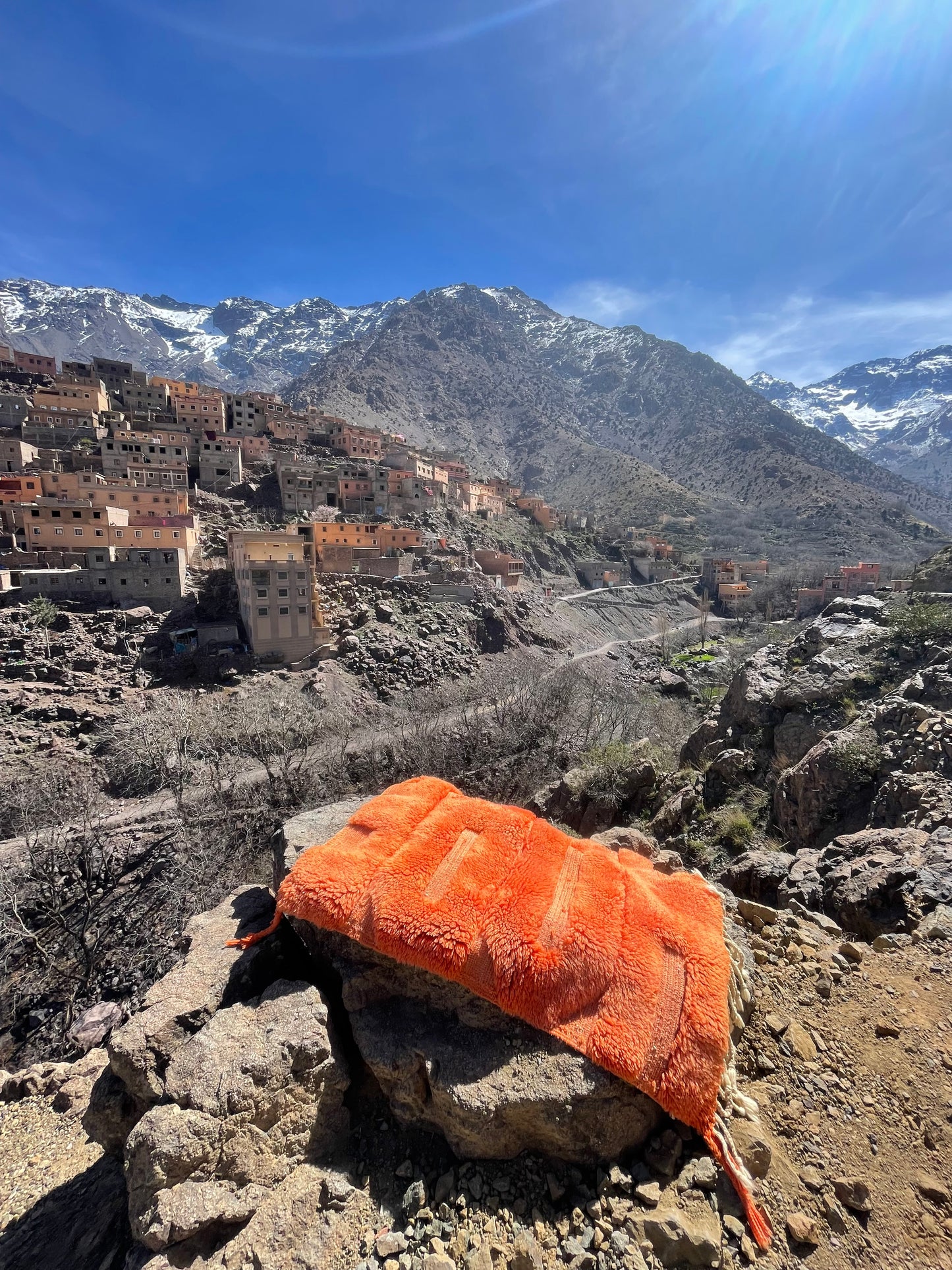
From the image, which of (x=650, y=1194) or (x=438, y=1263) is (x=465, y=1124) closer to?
(x=438, y=1263)

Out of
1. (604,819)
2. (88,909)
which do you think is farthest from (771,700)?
(88,909)

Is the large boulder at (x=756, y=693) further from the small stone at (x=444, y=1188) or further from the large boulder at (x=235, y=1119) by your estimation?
the large boulder at (x=235, y=1119)

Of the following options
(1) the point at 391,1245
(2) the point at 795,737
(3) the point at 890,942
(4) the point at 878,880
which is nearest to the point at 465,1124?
(1) the point at 391,1245

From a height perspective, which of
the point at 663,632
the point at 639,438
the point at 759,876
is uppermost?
the point at 639,438

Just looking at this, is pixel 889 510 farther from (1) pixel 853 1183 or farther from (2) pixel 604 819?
(1) pixel 853 1183

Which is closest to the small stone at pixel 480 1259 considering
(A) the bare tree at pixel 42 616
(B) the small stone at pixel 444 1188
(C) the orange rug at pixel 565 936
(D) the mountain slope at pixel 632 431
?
(B) the small stone at pixel 444 1188

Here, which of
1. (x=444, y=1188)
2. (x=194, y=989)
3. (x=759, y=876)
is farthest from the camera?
(x=759, y=876)
